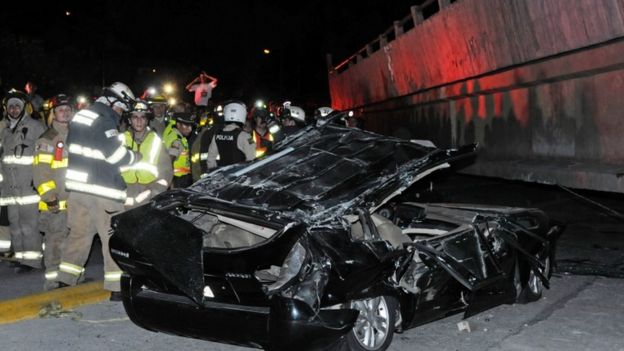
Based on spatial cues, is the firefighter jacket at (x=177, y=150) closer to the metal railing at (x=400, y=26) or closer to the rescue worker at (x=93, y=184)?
the rescue worker at (x=93, y=184)

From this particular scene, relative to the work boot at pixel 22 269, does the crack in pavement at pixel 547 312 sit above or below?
below

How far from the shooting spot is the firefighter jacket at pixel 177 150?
8.55 metres

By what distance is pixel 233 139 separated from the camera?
28.4ft

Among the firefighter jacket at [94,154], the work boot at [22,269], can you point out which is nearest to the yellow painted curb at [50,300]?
the firefighter jacket at [94,154]

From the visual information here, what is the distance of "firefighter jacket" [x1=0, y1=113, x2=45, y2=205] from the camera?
26.1ft

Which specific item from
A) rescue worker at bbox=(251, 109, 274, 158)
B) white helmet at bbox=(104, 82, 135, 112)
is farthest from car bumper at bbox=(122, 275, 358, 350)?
rescue worker at bbox=(251, 109, 274, 158)

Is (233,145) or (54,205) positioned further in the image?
(233,145)

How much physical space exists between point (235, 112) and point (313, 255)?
4.49 metres

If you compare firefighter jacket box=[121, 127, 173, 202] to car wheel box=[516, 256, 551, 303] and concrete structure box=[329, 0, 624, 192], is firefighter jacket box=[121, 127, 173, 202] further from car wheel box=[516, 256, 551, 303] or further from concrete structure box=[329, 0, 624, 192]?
concrete structure box=[329, 0, 624, 192]

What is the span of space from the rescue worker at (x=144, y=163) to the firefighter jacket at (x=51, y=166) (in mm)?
715

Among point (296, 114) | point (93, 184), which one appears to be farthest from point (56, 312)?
point (296, 114)

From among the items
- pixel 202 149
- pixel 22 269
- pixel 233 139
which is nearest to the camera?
pixel 22 269

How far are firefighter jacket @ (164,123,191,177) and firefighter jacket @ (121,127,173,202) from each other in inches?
53.0

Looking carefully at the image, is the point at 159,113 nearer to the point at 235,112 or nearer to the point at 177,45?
the point at 235,112
